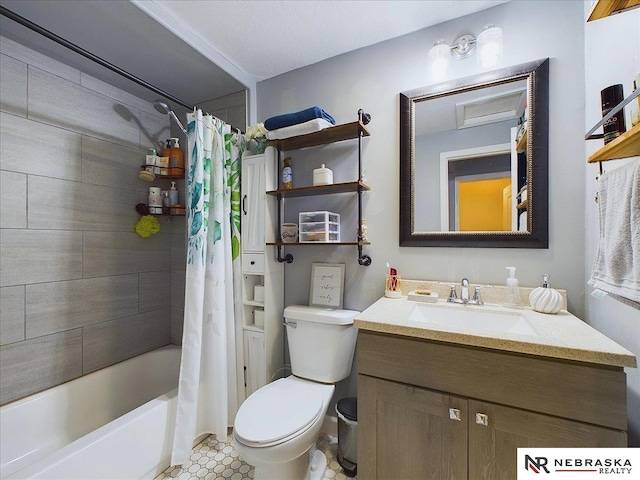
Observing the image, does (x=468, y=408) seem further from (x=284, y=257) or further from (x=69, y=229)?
(x=69, y=229)

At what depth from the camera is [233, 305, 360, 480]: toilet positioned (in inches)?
43.0

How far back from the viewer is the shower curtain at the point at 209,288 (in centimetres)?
148

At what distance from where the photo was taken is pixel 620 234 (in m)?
0.77

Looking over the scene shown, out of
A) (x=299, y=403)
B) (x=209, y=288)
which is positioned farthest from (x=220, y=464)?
(x=209, y=288)

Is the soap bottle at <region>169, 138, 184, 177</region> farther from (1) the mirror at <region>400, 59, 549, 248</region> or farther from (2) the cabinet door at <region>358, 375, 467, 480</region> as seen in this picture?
(2) the cabinet door at <region>358, 375, 467, 480</region>

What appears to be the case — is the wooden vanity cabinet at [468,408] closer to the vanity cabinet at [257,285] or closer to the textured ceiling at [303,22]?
the vanity cabinet at [257,285]

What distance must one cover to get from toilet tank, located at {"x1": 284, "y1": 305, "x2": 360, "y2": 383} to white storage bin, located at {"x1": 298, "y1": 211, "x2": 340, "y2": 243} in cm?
42

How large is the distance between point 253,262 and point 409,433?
1.20 meters

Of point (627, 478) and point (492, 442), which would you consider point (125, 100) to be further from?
point (627, 478)

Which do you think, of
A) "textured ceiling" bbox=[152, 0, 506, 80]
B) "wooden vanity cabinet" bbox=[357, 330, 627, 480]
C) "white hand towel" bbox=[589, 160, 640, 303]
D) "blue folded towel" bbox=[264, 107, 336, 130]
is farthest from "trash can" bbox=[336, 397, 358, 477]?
"textured ceiling" bbox=[152, 0, 506, 80]

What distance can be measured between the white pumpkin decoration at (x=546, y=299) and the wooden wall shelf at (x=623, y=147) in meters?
0.57

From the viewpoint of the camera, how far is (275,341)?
1760 mm

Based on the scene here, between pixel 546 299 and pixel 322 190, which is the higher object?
pixel 322 190

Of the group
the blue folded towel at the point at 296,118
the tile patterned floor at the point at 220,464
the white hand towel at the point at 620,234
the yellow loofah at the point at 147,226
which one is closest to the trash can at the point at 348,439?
the tile patterned floor at the point at 220,464
